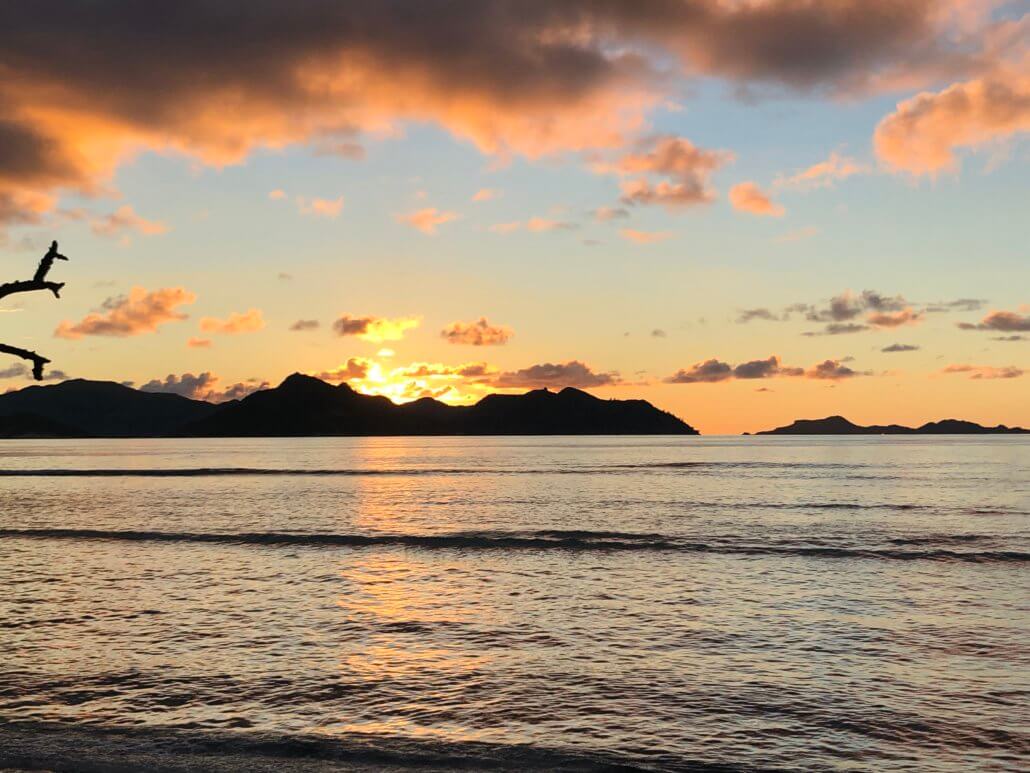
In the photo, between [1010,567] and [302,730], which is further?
[1010,567]

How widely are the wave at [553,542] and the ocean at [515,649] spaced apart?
13.3 inches

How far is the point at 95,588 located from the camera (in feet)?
95.4

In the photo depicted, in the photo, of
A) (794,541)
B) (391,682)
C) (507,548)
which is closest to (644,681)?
(391,682)

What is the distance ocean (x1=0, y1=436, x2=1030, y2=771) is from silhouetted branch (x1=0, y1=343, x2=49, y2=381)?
678 centimetres

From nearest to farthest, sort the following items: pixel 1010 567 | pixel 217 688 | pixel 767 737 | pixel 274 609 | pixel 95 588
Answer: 1. pixel 767 737
2. pixel 217 688
3. pixel 274 609
4. pixel 95 588
5. pixel 1010 567

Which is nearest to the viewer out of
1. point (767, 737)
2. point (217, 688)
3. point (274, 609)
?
point (767, 737)

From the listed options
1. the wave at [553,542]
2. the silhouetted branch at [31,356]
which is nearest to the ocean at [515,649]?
the wave at [553,542]

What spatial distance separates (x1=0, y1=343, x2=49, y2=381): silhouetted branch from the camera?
8680 millimetres

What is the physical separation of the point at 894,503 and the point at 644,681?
2398 inches

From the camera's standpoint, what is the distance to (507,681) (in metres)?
17.7

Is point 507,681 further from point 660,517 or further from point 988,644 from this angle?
point 660,517

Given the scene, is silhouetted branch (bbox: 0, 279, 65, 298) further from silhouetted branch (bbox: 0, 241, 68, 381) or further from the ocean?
the ocean

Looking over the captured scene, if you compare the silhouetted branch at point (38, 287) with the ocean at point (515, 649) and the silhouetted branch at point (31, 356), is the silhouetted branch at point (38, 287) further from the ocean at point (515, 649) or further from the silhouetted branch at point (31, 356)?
the ocean at point (515, 649)

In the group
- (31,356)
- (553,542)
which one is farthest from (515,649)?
(553,542)
